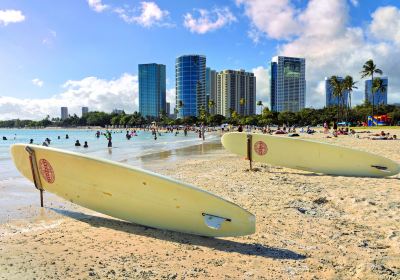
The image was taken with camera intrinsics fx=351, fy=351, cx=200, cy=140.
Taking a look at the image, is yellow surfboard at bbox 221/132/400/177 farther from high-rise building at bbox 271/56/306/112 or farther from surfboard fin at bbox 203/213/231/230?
high-rise building at bbox 271/56/306/112

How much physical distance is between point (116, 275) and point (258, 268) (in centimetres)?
157

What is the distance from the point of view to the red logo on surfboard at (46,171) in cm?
622

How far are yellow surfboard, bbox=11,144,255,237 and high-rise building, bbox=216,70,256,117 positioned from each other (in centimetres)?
14459

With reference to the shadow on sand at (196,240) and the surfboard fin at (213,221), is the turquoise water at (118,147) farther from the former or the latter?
the surfboard fin at (213,221)

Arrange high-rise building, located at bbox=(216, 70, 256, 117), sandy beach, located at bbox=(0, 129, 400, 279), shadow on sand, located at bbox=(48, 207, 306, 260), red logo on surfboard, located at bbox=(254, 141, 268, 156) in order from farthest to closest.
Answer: high-rise building, located at bbox=(216, 70, 256, 117)
red logo on surfboard, located at bbox=(254, 141, 268, 156)
shadow on sand, located at bbox=(48, 207, 306, 260)
sandy beach, located at bbox=(0, 129, 400, 279)

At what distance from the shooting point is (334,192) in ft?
24.9

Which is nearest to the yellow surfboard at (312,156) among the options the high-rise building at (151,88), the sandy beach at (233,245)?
the sandy beach at (233,245)

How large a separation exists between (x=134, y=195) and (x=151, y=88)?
175839 millimetres

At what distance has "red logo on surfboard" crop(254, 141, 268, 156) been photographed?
10.8 metres

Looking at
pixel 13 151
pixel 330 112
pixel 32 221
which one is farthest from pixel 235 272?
pixel 330 112

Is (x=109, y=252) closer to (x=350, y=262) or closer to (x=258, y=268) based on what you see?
(x=258, y=268)

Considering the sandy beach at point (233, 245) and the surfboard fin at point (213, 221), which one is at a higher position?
the surfboard fin at point (213, 221)

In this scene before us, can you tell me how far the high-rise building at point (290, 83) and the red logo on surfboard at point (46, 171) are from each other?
5571 inches

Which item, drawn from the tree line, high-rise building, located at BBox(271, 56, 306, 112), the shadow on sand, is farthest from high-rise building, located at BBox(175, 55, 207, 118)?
the shadow on sand
